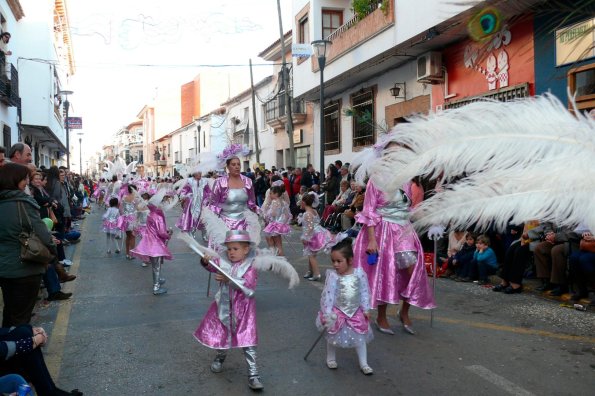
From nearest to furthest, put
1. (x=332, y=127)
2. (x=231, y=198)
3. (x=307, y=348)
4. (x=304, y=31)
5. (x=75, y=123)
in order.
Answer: (x=307, y=348)
(x=231, y=198)
(x=304, y=31)
(x=332, y=127)
(x=75, y=123)

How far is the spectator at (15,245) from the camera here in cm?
439

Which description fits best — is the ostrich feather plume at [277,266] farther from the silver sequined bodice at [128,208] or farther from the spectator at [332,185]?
the spectator at [332,185]

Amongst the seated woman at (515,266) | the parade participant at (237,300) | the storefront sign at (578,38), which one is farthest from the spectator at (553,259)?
the storefront sign at (578,38)

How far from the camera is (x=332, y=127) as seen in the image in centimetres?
2122

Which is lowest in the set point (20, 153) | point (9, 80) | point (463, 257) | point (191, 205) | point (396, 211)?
point (463, 257)

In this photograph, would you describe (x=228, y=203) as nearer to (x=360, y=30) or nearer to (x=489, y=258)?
(x=489, y=258)

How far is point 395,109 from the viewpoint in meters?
15.5

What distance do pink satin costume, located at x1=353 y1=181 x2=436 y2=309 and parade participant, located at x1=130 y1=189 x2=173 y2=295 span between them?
11.1ft

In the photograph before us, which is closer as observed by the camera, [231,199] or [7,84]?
[231,199]

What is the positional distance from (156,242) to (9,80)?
12.3 metres

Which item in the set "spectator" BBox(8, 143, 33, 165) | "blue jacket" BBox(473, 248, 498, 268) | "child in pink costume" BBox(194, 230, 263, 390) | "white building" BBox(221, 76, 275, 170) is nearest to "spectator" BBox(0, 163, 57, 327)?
"child in pink costume" BBox(194, 230, 263, 390)

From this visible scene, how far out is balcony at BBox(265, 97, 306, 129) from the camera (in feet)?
79.9

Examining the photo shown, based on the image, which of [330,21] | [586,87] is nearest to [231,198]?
[586,87]

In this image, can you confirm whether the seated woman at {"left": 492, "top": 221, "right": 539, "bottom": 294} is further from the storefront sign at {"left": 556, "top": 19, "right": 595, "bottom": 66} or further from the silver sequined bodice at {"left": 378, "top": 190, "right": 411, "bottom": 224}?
the storefront sign at {"left": 556, "top": 19, "right": 595, "bottom": 66}
